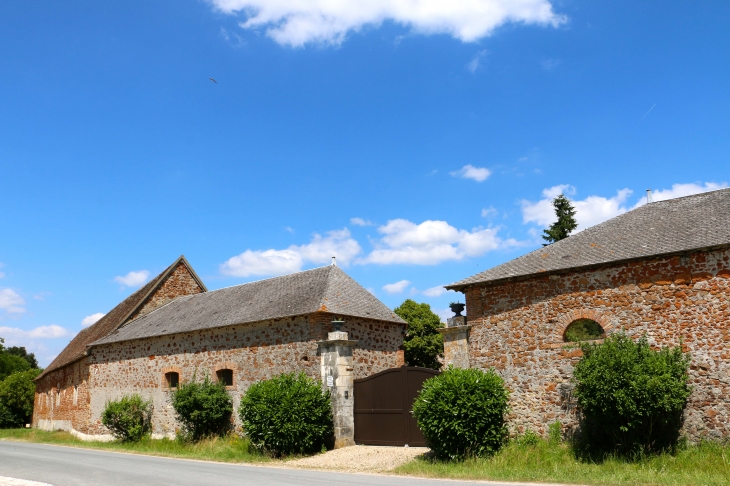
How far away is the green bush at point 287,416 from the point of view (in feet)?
48.8

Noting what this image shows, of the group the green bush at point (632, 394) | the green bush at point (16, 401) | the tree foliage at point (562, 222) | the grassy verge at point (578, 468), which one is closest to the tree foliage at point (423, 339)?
the tree foliage at point (562, 222)

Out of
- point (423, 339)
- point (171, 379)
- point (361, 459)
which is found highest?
point (423, 339)

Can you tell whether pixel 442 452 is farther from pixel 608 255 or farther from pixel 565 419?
pixel 608 255

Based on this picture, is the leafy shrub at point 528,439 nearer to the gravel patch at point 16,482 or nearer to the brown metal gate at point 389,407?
the brown metal gate at point 389,407

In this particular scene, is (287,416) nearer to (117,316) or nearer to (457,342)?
(457,342)

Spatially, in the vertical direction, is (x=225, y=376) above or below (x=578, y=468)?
above

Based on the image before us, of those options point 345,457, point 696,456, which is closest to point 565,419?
point 696,456

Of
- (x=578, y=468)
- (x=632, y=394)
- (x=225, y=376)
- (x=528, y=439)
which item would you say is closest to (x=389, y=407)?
(x=528, y=439)

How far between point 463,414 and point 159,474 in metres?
6.35

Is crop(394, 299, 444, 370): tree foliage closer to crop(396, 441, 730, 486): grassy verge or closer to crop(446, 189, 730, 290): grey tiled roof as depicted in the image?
crop(446, 189, 730, 290): grey tiled roof

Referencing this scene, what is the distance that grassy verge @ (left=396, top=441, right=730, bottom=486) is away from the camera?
988cm

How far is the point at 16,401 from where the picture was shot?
114 feet

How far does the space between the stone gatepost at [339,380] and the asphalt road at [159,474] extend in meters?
2.90

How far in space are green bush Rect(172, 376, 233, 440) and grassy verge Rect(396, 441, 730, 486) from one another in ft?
24.7
